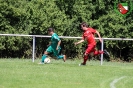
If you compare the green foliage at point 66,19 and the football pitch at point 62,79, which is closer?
the football pitch at point 62,79

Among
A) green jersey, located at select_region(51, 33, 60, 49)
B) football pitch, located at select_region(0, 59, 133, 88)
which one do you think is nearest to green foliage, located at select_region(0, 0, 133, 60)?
green jersey, located at select_region(51, 33, 60, 49)

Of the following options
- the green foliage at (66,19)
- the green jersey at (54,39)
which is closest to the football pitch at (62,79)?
the green jersey at (54,39)

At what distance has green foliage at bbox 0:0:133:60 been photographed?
25.1 metres

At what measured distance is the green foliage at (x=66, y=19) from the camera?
82.3 ft

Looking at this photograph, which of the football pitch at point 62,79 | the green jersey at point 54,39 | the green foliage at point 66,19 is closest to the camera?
the football pitch at point 62,79

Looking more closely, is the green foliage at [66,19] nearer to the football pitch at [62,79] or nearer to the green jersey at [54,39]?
the green jersey at [54,39]

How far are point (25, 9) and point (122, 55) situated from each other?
687cm

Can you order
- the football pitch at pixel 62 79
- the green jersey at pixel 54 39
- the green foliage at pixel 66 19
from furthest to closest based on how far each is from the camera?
1. the green foliage at pixel 66 19
2. the green jersey at pixel 54 39
3. the football pitch at pixel 62 79

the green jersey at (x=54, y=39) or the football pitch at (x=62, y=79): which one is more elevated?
the green jersey at (x=54, y=39)

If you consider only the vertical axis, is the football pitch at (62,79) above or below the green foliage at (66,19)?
below

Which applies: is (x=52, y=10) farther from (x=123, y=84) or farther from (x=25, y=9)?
(x=123, y=84)

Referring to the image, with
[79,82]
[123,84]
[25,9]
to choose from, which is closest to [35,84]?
[79,82]

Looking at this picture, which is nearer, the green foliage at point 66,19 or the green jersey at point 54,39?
the green jersey at point 54,39

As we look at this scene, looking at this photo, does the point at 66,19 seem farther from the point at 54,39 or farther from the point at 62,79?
the point at 62,79
